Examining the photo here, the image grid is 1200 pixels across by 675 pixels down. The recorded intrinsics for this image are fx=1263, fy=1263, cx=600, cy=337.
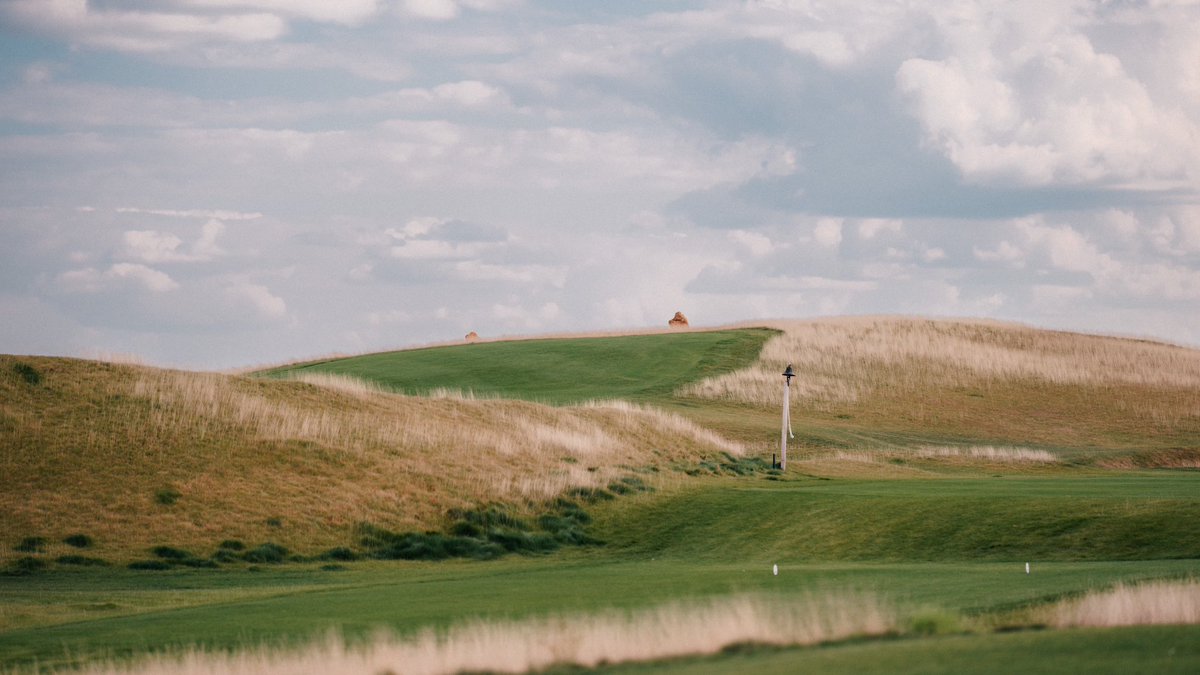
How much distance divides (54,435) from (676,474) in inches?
760

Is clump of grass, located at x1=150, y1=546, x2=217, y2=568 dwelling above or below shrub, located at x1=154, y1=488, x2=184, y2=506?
below

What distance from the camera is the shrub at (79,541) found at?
30.4 meters

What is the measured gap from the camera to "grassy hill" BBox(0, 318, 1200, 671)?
1812 cm

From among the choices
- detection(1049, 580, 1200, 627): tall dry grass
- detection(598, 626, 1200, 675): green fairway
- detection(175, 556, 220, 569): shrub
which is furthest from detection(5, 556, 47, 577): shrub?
detection(1049, 580, 1200, 627): tall dry grass

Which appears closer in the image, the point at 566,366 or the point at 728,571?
the point at 728,571

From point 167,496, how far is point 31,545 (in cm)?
381

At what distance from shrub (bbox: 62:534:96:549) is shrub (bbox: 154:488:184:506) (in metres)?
2.41

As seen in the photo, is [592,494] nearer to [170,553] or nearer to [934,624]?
[170,553]

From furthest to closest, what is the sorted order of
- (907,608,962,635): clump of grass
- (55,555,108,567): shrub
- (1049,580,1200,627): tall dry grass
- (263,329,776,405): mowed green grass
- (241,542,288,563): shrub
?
(263,329,776,405): mowed green grass
(241,542,288,563): shrub
(55,555,108,567): shrub
(1049,580,1200,627): tall dry grass
(907,608,962,635): clump of grass

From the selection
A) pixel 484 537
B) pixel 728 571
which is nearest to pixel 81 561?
pixel 484 537

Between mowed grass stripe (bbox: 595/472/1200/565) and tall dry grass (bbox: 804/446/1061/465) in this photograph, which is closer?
mowed grass stripe (bbox: 595/472/1200/565)

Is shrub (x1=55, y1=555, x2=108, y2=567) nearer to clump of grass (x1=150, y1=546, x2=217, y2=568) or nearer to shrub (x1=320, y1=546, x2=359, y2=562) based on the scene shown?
clump of grass (x1=150, y1=546, x2=217, y2=568)

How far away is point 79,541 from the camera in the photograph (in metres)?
30.5

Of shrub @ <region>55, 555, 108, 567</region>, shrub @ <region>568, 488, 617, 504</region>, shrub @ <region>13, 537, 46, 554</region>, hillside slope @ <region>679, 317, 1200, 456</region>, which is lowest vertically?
shrub @ <region>55, 555, 108, 567</region>
